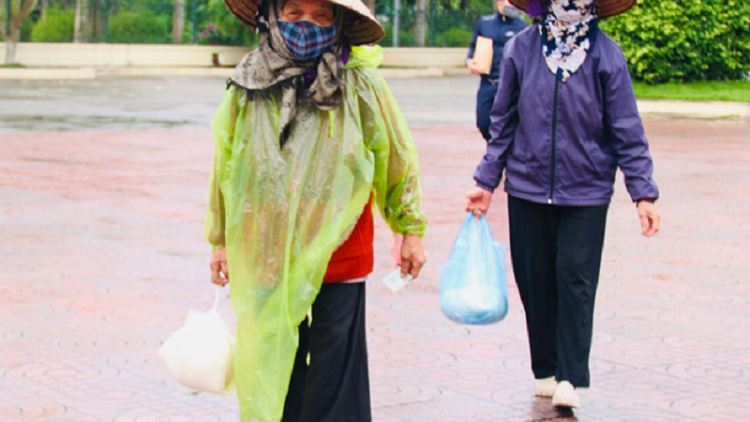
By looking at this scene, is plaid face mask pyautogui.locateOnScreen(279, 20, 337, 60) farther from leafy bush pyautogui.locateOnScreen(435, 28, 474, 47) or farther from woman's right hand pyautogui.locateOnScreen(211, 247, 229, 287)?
leafy bush pyautogui.locateOnScreen(435, 28, 474, 47)

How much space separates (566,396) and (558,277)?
46cm

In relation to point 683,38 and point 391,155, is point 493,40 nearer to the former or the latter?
point 391,155

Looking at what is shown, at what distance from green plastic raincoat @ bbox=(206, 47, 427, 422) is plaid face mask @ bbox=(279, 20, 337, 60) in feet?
0.48

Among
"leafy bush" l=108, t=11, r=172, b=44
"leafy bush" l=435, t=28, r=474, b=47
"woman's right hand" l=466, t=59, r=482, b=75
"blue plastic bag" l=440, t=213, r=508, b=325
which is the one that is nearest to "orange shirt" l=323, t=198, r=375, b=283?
"blue plastic bag" l=440, t=213, r=508, b=325

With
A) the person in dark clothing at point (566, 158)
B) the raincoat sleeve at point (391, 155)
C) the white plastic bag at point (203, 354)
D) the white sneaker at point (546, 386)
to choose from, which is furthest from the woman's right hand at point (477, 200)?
the white plastic bag at point (203, 354)

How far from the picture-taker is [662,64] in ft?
82.9

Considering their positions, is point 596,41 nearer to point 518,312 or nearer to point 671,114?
point 518,312

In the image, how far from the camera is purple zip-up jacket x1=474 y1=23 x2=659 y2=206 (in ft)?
17.3

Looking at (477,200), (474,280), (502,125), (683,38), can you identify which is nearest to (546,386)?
(474,280)

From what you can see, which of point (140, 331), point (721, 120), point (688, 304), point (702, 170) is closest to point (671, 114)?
point (721, 120)

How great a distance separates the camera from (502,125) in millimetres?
5480

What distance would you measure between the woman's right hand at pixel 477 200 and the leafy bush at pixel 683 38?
18.8 metres

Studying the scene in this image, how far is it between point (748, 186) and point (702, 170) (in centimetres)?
134

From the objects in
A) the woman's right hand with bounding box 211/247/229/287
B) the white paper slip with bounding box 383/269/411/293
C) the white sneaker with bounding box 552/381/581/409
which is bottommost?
the white sneaker with bounding box 552/381/581/409
